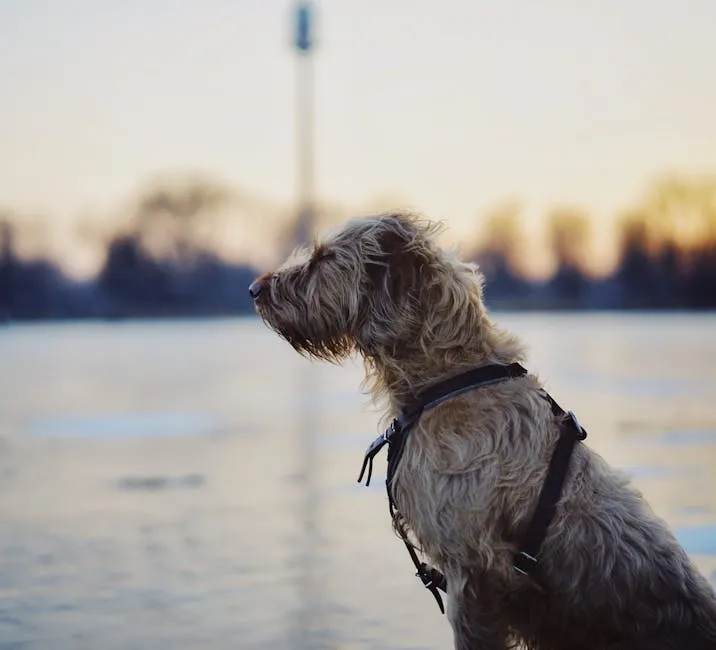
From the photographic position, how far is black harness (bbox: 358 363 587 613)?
3.79 m

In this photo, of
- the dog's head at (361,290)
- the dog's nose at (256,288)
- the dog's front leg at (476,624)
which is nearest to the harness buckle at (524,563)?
the dog's front leg at (476,624)

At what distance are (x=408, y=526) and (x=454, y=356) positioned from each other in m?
Answer: 0.66

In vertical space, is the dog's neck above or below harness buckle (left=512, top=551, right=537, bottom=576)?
above

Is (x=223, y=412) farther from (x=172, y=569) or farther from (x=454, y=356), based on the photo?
(x=454, y=356)

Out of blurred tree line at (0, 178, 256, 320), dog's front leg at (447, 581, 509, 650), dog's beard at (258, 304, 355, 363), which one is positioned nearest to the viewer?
dog's front leg at (447, 581, 509, 650)

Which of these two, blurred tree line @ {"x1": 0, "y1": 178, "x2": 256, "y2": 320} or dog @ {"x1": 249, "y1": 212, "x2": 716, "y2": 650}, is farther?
blurred tree line @ {"x1": 0, "y1": 178, "x2": 256, "y2": 320}

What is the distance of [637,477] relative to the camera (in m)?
9.23

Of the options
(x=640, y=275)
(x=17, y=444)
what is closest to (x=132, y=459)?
(x=17, y=444)

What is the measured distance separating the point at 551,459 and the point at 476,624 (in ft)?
2.09

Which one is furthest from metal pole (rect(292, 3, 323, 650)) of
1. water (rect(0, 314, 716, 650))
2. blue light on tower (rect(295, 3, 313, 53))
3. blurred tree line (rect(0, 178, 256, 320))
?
blurred tree line (rect(0, 178, 256, 320))

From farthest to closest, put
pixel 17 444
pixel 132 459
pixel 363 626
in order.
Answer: pixel 17 444
pixel 132 459
pixel 363 626

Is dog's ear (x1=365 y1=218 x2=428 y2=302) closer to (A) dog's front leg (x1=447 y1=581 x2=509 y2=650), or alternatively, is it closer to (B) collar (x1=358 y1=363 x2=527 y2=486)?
(B) collar (x1=358 y1=363 x2=527 y2=486)

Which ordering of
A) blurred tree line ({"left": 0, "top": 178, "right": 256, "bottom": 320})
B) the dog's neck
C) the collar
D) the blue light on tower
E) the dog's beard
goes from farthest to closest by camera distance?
1. blurred tree line ({"left": 0, "top": 178, "right": 256, "bottom": 320})
2. the blue light on tower
3. the dog's beard
4. the dog's neck
5. the collar

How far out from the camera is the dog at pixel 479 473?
3.71 m
